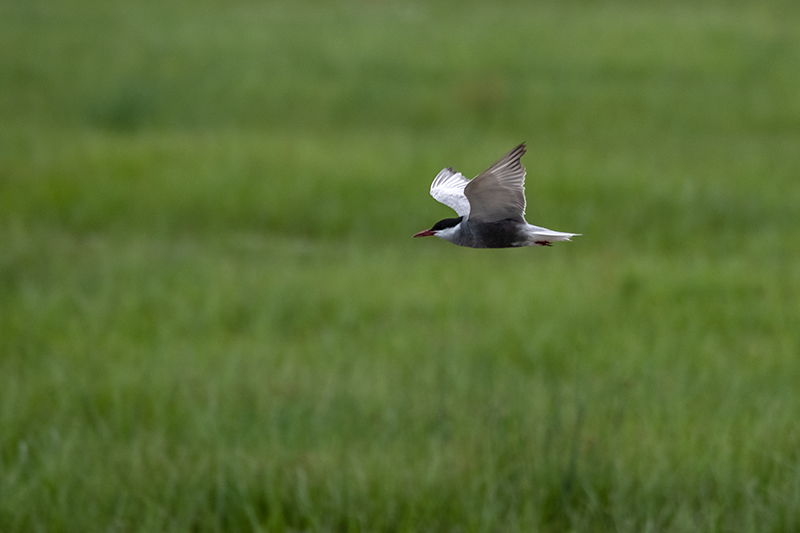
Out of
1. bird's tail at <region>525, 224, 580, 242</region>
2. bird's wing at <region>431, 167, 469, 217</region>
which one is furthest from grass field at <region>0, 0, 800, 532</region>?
bird's tail at <region>525, 224, 580, 242</region>

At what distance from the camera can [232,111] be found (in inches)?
580

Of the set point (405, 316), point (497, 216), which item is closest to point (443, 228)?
point (497, 216)

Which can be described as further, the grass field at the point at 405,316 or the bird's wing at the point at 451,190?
the grass field at the point at 405,316

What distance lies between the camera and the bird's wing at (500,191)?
26.1 inches

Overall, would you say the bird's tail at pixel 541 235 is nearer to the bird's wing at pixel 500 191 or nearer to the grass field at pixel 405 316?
the bird's wing at pixel 500 191

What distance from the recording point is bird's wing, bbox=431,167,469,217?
2.38 feet

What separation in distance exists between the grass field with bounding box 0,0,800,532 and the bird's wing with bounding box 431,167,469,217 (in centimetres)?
2

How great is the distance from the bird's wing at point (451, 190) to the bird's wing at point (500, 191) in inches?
0.8

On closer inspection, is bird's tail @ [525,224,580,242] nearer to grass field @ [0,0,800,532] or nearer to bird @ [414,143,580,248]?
bird @ [414,143,580,248]

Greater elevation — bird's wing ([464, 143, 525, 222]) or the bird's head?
bird's wing ([464, 143, 525, 222])

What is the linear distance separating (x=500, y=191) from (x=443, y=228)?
2.6 inches

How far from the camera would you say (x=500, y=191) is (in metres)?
0.68

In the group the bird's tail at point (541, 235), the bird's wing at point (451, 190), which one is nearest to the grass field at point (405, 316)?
the bird's wing at point (451, 190)

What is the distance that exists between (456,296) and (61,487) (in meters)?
4.74
